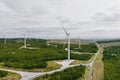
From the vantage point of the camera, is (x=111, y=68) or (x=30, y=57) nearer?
(x=111, y=68)

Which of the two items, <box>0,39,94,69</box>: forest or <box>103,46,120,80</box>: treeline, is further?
<box>0,39,94,69</box>: forest

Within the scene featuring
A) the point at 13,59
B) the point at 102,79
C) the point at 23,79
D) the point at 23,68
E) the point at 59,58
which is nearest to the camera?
the point at 23,79

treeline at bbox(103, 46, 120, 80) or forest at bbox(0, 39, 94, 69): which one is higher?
forest at bbox(0, 39, 94, 69)

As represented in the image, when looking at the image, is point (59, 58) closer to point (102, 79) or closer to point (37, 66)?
point (37, 66)

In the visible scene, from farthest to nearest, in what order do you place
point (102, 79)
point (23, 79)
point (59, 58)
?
point (59, 58)
point (102, 79)
point (23, 79)

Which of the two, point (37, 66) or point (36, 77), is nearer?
point (36, 77)

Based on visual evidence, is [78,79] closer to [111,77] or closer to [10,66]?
[111,77]

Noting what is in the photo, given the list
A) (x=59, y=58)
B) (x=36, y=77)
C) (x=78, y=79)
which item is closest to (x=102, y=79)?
(x=78, y=79)

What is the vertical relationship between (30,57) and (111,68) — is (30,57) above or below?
above

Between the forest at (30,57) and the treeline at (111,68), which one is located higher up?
Result: the forest at (30,57)

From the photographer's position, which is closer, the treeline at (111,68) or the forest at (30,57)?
→ the treeline at (111,68)
